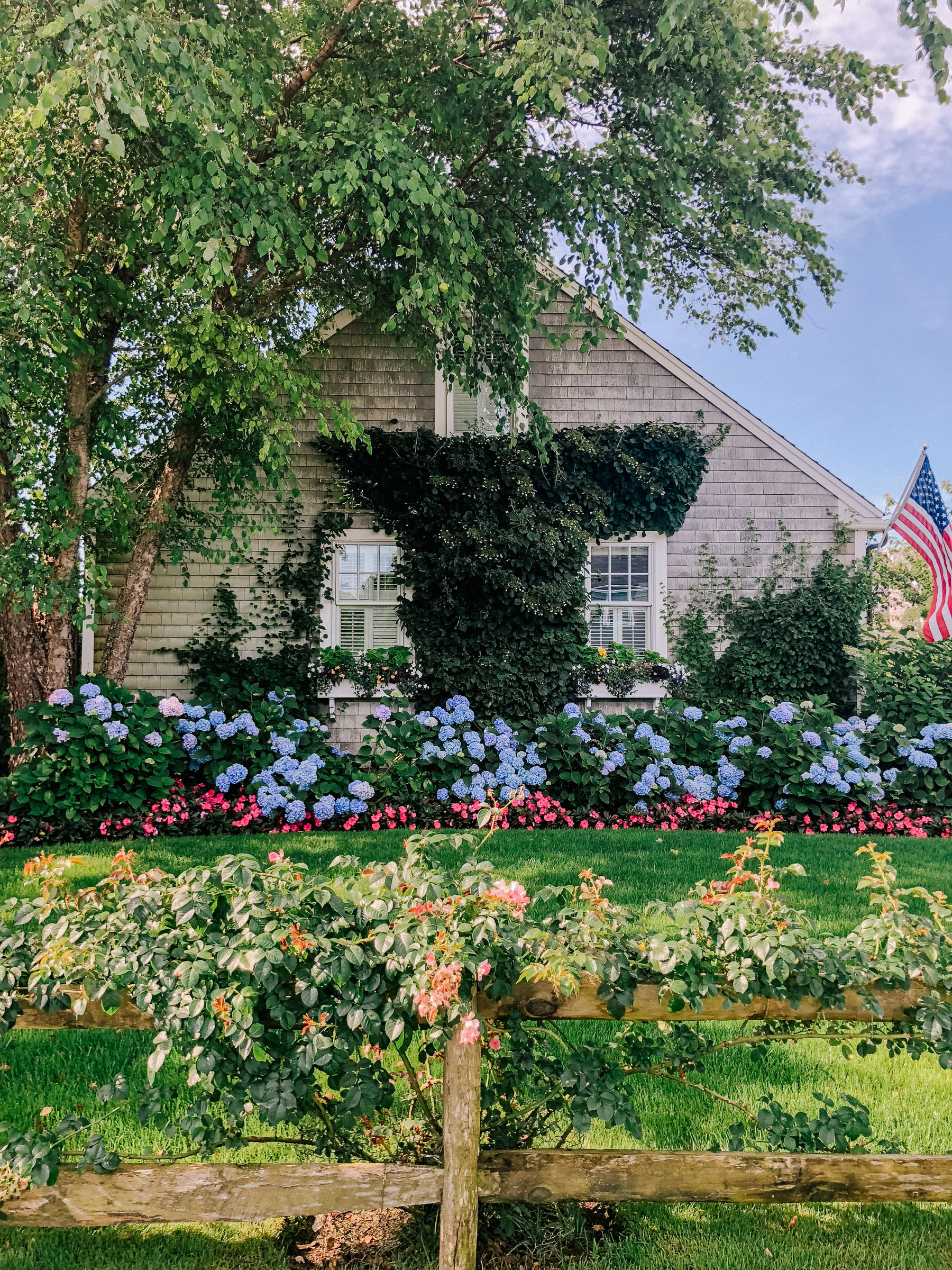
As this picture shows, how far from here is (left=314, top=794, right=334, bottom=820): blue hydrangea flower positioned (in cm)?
716

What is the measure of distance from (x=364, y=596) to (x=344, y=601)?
24cm

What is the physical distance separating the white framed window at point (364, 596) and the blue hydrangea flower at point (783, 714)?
418 cm

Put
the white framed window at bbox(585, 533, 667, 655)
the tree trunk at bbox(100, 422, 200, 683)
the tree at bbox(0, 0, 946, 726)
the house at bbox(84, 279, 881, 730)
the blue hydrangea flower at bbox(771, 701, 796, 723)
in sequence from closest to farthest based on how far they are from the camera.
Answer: the tree at bbox(0, 0, 946, 726) → the tree trunk at bbox(100, 422, 200, 683) → the blue hydrangea flower at bbox(771, 701, 796, 723) → the house at bbox(84, 279, 881, 730) → the white framed window at bbox(585, 533, 667, 655)

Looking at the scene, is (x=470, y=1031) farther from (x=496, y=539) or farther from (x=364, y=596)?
(x=364, y=596)

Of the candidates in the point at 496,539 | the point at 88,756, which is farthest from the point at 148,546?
the point at 496,539

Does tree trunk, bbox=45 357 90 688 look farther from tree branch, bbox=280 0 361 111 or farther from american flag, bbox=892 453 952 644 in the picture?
american flag, bbox=892 453 952 644

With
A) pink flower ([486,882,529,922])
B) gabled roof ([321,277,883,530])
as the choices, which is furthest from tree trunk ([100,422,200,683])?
pink flower ([486,882,529,922])

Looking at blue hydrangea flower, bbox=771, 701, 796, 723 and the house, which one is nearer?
blue hydrangea flower, bbox=771, 701, 796, 723

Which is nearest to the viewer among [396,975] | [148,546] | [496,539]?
[396,975]

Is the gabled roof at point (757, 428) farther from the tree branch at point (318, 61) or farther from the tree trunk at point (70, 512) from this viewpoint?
the tree trunk at point (70, 512)

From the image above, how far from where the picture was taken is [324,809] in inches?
282

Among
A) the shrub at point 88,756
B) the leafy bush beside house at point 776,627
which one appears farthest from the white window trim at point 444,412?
the shrub at point 88,756

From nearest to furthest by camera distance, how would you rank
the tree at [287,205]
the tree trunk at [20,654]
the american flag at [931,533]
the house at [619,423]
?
the tree at [287,205]
the tree trunk at [20,654]
the american flag at [931,533]
the house at [619,423]

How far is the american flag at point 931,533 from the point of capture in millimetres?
9617
